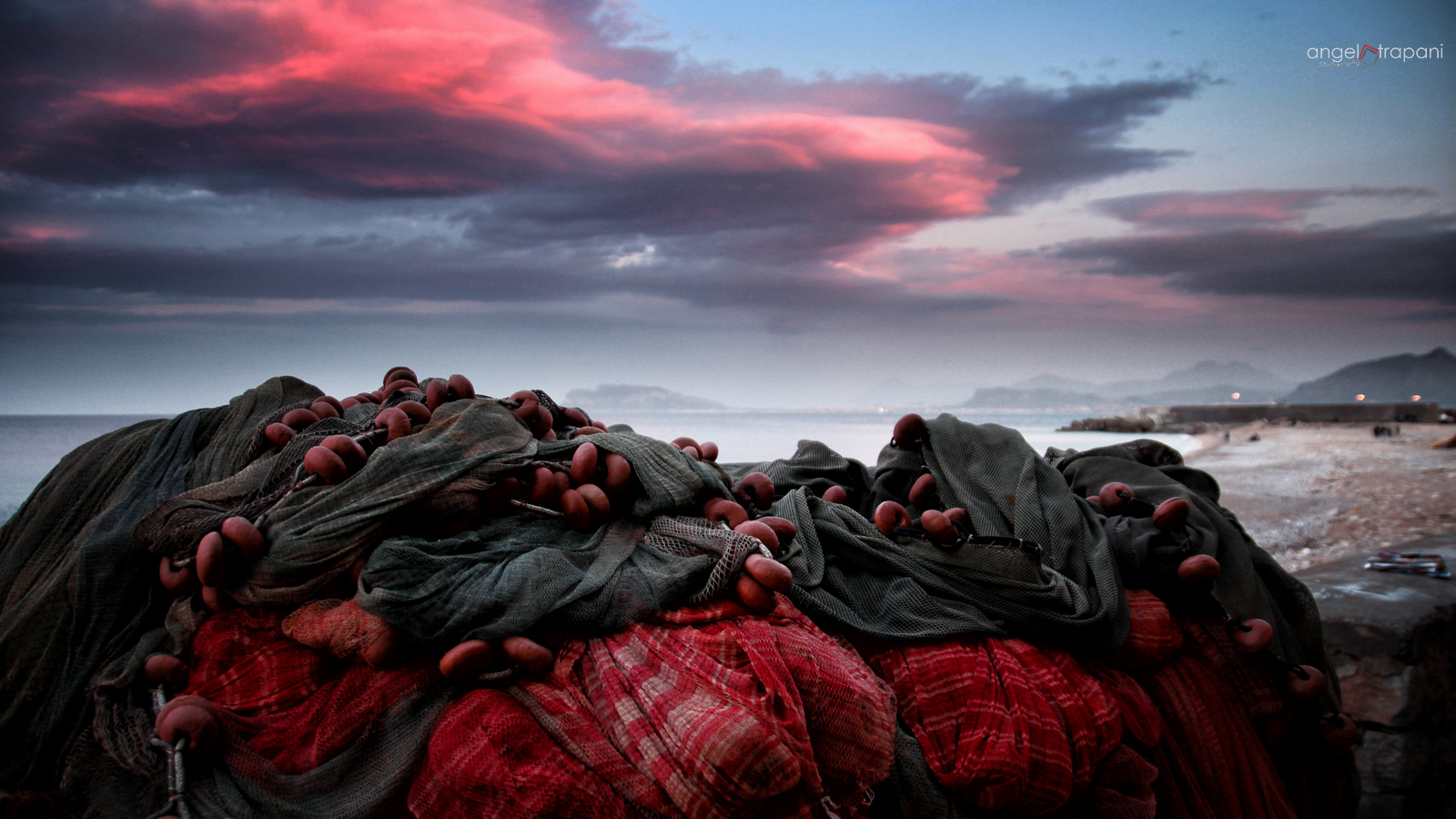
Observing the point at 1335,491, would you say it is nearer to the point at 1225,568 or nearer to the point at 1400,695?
the point at 1400,695

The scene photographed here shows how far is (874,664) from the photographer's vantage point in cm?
203

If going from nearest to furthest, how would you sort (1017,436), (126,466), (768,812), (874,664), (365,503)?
1. (768,812)
2. (365,503)
3. (874,664)
4. (126,466)
5. (1017,436)

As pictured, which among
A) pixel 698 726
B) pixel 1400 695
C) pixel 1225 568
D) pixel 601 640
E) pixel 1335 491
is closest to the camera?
pixel 698 726

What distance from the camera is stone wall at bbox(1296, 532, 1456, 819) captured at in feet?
8.73

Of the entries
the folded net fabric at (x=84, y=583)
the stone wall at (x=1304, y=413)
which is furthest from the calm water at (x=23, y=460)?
the stone wall at (x=1304, y=413)

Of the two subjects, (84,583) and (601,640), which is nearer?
(601,640)

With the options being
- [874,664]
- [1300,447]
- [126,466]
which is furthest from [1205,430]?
[126,466]

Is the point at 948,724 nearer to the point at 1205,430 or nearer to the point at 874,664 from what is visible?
the point at 874,664

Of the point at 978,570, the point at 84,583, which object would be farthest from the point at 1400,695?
the point at 84,583

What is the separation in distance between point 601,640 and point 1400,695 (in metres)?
2.92

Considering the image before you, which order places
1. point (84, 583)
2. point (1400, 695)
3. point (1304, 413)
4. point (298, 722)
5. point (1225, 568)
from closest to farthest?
1. point (298, 722)
2. point (84, 583)
3. point (1225, 568)
4. point (1400, 695)
5. point (1304, 413)

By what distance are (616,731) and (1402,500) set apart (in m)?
8.23

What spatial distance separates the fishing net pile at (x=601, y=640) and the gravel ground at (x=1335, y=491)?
2527 millimetres

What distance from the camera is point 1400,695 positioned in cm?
268
